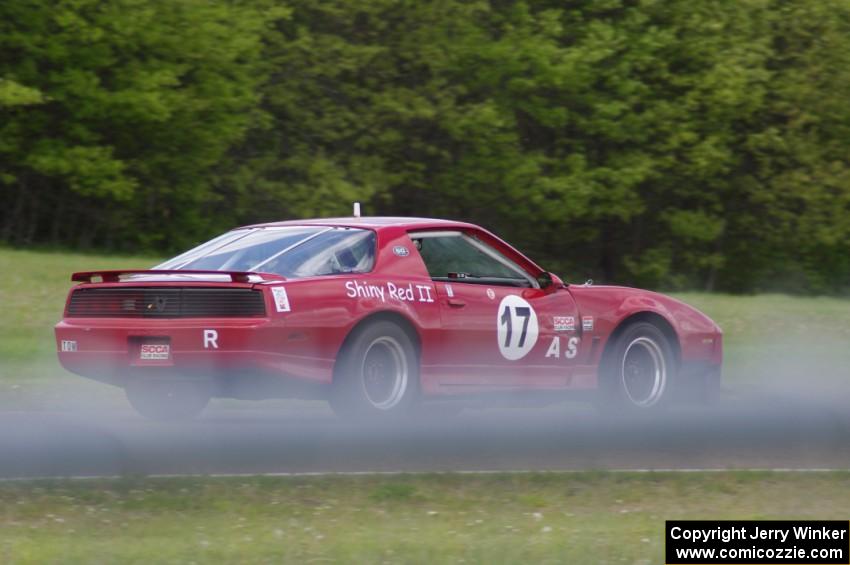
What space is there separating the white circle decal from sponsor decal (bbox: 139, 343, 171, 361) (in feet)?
Result: 8.22

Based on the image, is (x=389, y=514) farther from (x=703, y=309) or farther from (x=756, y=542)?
(x=703, y=309)

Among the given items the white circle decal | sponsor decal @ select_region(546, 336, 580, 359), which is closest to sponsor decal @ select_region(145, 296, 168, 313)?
the white circle decal

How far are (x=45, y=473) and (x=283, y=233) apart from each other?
286 cm

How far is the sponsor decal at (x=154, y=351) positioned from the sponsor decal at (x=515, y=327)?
8.21 ft

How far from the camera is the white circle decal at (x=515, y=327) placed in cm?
1045

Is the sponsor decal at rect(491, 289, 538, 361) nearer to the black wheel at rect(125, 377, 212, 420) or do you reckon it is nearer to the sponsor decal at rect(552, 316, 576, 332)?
the sponsor decal at rect(552, 316, 576, 332)

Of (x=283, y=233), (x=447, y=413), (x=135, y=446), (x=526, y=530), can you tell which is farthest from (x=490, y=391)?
(x=526, y=530)

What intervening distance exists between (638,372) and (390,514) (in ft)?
14.6

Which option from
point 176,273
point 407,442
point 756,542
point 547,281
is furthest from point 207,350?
point 756,542

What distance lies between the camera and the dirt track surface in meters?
8.36

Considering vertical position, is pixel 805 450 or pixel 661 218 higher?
pixel 661 218

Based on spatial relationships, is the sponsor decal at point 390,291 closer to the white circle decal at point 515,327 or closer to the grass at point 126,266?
the white circle decal at point 515,327

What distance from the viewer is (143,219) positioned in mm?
37969

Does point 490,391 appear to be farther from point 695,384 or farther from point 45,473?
point 45,473
